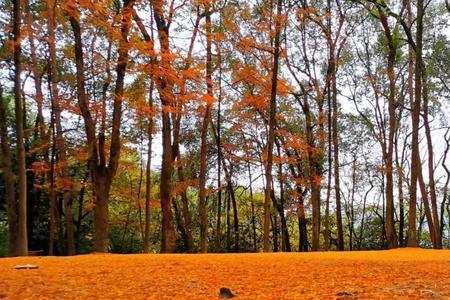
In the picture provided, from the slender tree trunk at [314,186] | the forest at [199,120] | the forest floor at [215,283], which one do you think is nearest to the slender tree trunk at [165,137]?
the forest at [199,120]

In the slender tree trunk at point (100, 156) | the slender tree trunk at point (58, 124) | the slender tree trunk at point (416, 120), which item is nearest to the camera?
the slender tree trunk at point (100, 156)

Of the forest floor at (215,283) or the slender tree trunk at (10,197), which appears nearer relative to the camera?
the forest floor at (215,283)

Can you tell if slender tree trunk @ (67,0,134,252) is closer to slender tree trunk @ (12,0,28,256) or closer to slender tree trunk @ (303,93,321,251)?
slender tree trunk @ (12,0,28,256)

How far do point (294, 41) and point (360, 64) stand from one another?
13.8ft

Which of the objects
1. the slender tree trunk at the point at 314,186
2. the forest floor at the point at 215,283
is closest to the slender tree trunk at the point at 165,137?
the slender tree trunk at the point at 314,186

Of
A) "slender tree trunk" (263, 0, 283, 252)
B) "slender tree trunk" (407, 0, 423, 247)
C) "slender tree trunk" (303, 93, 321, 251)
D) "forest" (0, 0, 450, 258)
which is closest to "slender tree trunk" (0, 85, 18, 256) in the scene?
"forest" (0, 0, 450, 258)

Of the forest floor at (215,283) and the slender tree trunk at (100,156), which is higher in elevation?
the slender tree trunk at (100,156)

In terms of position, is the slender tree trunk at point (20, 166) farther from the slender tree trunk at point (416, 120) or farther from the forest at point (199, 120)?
the slender tree trunk at point (416, 120)

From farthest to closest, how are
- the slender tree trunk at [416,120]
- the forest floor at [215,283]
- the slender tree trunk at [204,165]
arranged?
the slender tree trunk at [204,165] < the slender tree trunk at [416,120] < the forest floor at [215,283]

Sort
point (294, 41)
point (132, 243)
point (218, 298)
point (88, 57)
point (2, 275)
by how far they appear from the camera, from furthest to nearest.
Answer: point (132, 243) < point (294, 41) < point (88, 57) < point (2, 275) < point (218, 298)

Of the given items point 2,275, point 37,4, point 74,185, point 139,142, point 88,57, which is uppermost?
point 37,4

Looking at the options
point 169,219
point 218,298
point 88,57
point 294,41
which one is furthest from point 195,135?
point 218,298

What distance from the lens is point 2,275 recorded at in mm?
4695

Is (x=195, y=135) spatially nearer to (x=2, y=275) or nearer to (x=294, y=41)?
(x=294, y=41)
